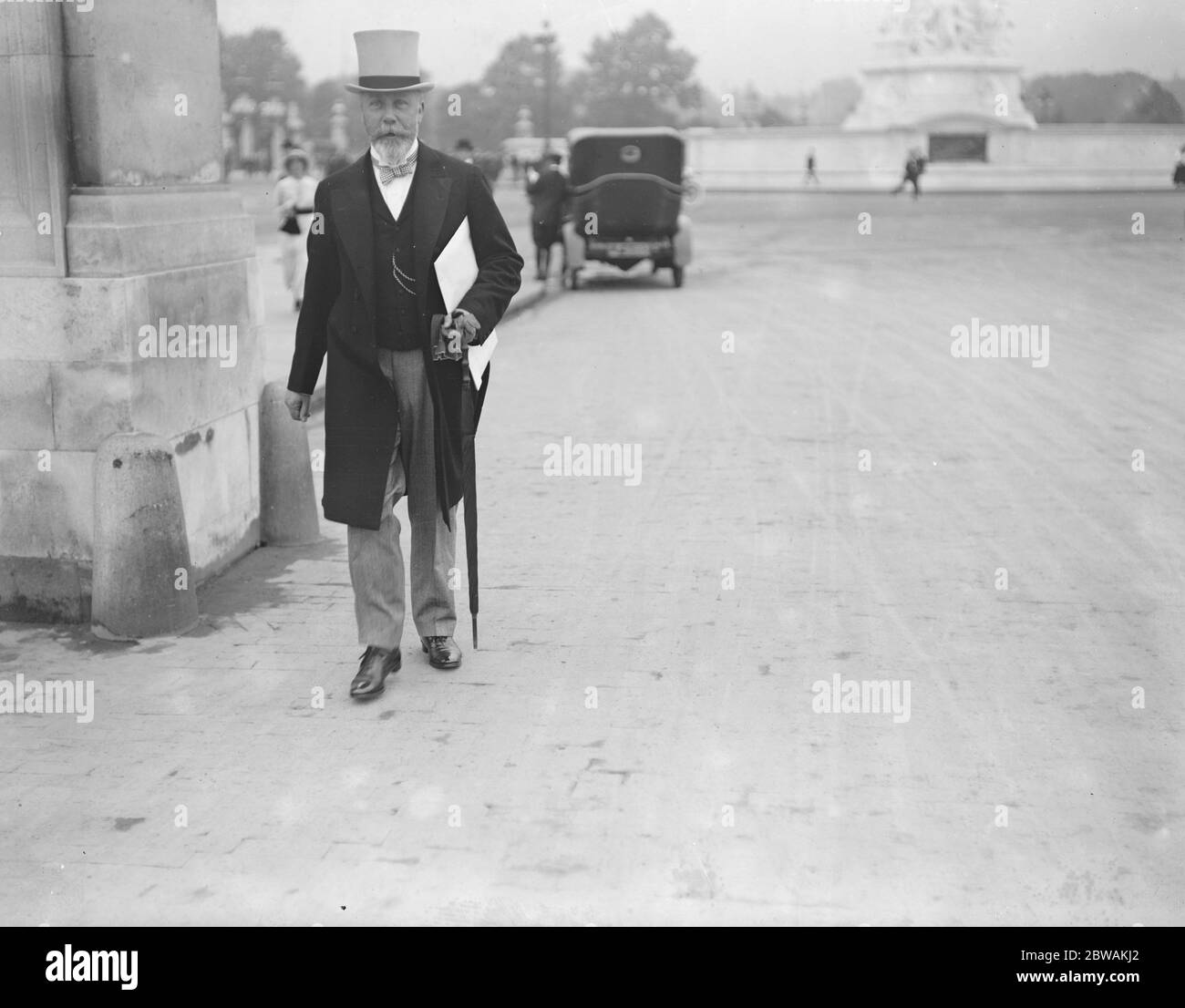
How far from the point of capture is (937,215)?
40.4 m

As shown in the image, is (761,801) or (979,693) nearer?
(761,801)

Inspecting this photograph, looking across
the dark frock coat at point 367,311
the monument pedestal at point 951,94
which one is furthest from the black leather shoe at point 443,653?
the monument pedestal at point 951,94

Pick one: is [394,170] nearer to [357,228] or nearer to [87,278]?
[357,228]

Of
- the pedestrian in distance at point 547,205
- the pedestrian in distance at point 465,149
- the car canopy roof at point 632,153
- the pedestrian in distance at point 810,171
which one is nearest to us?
the pedestrian in distance at point 465,149

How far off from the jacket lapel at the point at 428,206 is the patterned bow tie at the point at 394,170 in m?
0.04

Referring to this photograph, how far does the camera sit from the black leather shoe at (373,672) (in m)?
5.36

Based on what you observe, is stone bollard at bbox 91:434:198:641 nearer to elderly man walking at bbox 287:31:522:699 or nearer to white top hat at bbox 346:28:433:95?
elderly man walking at bbox 287:31:522:699

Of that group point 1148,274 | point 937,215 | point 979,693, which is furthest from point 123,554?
point 937,215

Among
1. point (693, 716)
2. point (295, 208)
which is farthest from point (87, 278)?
point (295, 208)

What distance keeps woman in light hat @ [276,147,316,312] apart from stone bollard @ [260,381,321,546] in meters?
9.73

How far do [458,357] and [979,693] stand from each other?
2.15 metres

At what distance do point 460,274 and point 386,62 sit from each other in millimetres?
751

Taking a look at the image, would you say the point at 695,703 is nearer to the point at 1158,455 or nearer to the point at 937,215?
the point at 1158,455

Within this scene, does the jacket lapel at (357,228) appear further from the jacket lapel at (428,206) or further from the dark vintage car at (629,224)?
the dark vintage car at (629,224)
